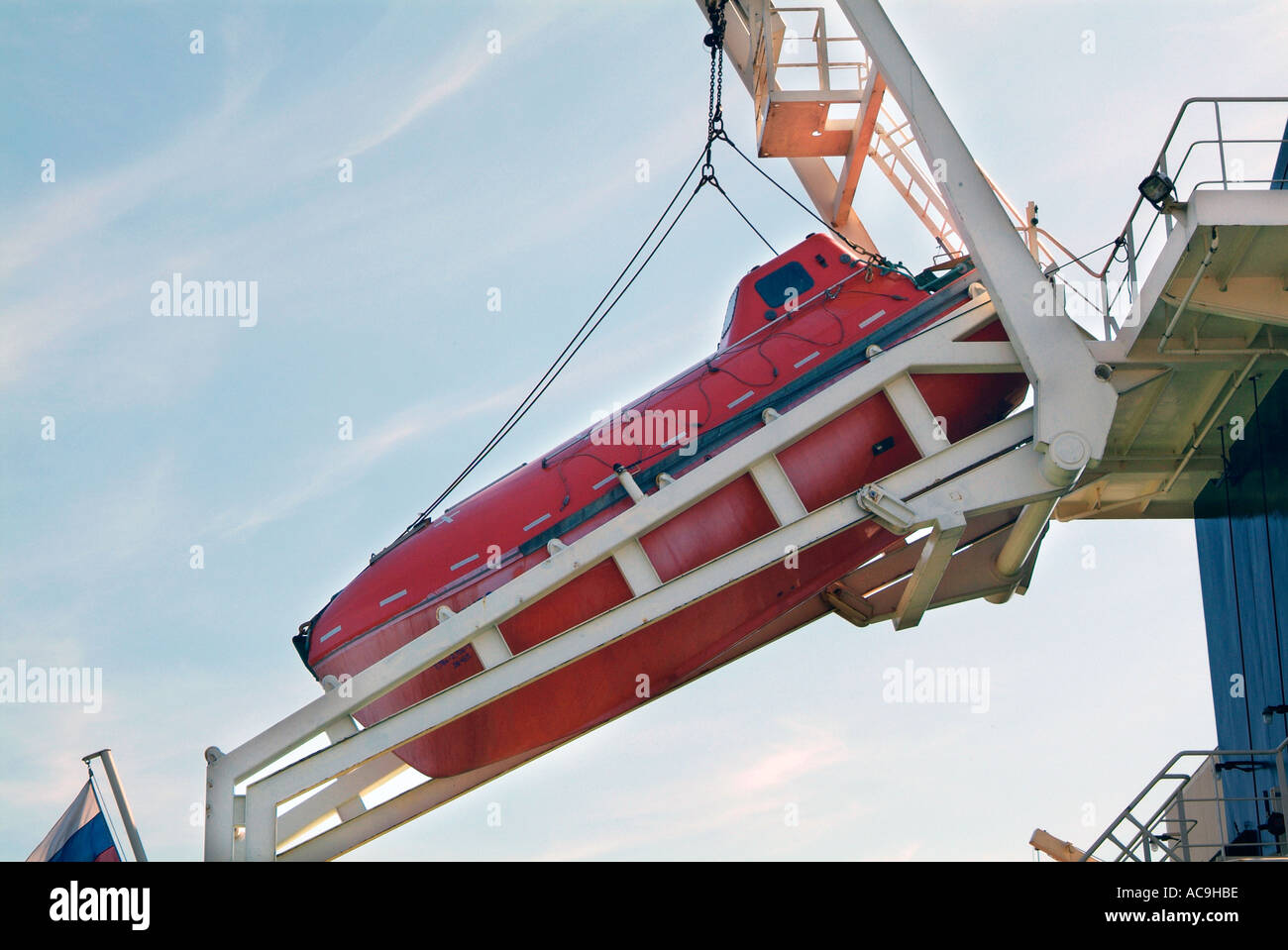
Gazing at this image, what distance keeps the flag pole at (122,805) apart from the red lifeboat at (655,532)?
2268 mm

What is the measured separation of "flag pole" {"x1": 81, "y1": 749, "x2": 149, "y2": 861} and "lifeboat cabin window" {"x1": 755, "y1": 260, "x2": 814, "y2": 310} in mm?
8261

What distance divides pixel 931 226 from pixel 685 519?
488 cm

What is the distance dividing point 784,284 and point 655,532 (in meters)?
3.39

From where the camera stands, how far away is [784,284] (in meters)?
15.5

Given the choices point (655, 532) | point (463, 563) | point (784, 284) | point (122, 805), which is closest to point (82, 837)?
point (122, 805)

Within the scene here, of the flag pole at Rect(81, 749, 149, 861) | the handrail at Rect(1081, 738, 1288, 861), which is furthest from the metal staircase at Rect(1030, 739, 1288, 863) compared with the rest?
the flag pole at Rect(81, 749, 149, 861)

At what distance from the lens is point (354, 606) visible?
47.5ft

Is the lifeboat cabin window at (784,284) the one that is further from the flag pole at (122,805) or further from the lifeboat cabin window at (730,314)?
the flag pole at (122,805)

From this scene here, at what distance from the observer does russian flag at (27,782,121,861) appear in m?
12.9

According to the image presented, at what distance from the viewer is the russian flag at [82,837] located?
1294 cm

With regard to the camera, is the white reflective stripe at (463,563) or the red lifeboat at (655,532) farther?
the white reflective stripe at (463,563)

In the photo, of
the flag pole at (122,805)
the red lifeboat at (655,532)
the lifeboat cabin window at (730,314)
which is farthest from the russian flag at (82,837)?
the lifeboat cabin window at (730,314)

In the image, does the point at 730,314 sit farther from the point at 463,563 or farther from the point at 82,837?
the point at 82,837
